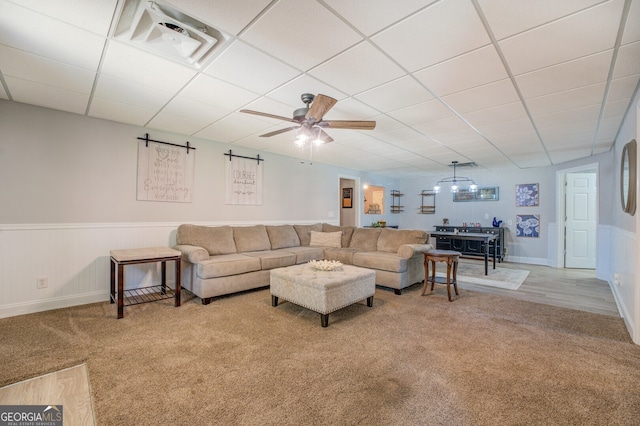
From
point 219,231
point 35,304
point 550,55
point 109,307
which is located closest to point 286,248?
point 219,231

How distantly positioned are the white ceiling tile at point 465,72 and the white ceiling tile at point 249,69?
117cm

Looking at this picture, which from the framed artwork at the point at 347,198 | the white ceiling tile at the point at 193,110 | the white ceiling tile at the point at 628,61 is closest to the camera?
the white ceiling tile at the point at 628,61

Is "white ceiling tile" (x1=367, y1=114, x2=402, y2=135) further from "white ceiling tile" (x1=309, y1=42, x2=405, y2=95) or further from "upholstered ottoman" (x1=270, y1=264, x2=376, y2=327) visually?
"upholstered ottoman" (x1=270, y1=264, x2=376, y2=327)

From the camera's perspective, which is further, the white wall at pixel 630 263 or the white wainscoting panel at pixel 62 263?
the white wainscoting panel at pixel 62 263

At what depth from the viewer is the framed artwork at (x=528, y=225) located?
6684mm

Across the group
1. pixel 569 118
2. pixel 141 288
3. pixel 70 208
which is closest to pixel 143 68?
pixel 70 208

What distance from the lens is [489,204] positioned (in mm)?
7410

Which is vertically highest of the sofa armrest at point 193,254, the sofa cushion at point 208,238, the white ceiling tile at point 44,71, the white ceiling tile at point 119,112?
the white ceiling tile at point 44,71

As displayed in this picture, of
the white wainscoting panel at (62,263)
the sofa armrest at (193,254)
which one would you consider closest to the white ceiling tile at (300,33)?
the sofa armrest at (193,254)

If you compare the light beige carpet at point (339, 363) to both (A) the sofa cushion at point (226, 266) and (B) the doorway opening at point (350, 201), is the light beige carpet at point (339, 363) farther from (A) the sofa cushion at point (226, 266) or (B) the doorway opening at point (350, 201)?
(B) the doorway opening at point (350, 201)

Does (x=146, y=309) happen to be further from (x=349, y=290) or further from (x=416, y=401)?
(x=416, y=401)

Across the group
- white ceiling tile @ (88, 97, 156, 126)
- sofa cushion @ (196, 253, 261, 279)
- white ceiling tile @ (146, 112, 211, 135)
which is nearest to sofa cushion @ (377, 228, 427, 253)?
sofa cushion @ (196, 253, 261, 279)

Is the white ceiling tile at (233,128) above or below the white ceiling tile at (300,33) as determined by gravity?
below

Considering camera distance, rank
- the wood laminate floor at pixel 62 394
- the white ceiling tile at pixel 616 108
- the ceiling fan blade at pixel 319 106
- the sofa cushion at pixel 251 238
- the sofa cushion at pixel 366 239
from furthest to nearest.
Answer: the sofa cushion at pixel 366 239, the sofa cushion at pixel 251 238, the white ceiling tile at pixel 616 108, the ceiling fan blade at pixel 319 106, the wood laminate floor at pixel 62 394
